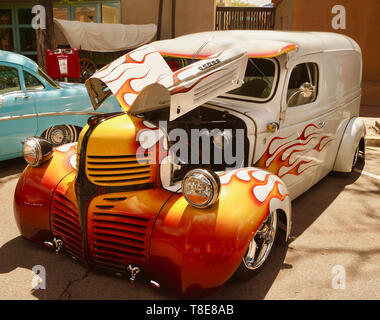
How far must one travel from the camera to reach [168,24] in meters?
14.5

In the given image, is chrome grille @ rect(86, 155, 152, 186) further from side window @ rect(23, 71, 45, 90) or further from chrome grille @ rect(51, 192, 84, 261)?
side window @ rect(23, 71, 45, 90)

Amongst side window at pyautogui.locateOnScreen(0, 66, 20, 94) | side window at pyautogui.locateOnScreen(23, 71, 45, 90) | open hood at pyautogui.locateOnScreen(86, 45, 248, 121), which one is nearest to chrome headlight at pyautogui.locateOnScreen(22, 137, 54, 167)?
open hood at pyautogui.locateOnScreen(86, 45, 248, 121)

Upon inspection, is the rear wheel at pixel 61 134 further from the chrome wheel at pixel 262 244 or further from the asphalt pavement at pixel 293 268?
the chrome wheel at pixel 262 244

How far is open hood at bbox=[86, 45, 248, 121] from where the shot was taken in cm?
303

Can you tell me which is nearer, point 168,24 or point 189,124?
point 189,124

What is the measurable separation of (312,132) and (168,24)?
11359 millimetres

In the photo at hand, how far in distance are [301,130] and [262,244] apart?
1484 millimetres

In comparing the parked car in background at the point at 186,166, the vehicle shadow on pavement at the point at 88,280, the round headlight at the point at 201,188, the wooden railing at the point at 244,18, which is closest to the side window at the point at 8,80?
the parked car in background at the point at 186,166

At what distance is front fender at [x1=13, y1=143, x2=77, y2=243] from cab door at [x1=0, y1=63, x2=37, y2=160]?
7.63 feet

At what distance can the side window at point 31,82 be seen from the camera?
5.91 m

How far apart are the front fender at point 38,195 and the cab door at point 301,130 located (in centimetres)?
202

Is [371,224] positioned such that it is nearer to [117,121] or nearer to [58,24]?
[117,121]

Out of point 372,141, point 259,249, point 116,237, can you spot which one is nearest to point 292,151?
point 259,249
